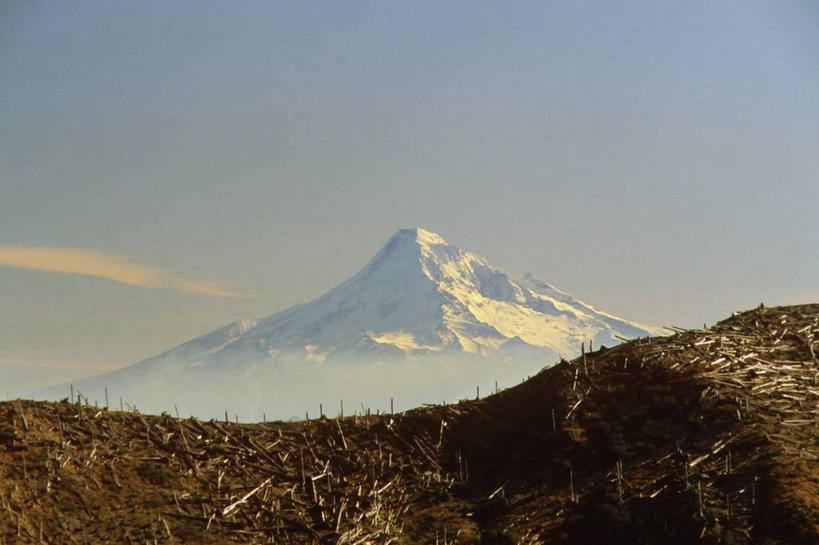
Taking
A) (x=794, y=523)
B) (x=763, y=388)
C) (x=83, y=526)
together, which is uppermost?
(x=763, y=388)

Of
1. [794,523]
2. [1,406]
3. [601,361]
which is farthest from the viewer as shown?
[601,361]

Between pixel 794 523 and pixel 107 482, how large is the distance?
91.5ft

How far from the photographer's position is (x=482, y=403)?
168ft

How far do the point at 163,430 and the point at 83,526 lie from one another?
337 inches

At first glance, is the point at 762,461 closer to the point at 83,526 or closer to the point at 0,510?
the point at 83,526

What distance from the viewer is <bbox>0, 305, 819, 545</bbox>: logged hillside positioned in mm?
37969

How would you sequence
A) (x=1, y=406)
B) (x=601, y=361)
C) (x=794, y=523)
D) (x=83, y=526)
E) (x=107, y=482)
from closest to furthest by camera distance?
1. (x=794, y=523)
2. (x=83, y=526)
3. (x=107, y=482)
4. (x=1, y=406)
5. (x=601, y=361)

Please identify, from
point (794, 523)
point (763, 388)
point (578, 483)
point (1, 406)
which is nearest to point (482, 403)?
point (578, 483)

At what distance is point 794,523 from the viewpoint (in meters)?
35.3

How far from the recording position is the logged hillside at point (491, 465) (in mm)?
37969

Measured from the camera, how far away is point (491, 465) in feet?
150

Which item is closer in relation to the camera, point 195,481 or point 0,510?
point 0,510

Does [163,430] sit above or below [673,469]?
above

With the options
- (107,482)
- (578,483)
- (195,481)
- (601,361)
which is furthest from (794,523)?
(107,482)
